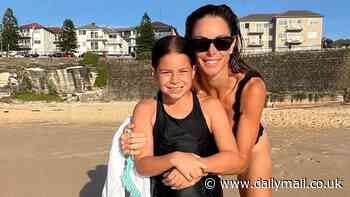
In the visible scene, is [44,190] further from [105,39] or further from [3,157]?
[105,39]

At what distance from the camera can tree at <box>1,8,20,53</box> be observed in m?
62.2

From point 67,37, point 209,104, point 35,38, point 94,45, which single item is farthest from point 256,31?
point 209,104

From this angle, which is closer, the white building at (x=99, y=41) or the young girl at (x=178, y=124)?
the young girl at (x=178, y=124)

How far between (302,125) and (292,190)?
11151 millimetres

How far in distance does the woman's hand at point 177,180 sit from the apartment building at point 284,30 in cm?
6732

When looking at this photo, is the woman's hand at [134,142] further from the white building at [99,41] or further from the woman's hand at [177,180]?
the white building at [99,41]

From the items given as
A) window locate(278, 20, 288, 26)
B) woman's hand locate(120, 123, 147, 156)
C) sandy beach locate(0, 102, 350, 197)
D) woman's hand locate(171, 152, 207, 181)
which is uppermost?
window locate(278, 20, 288, 26)

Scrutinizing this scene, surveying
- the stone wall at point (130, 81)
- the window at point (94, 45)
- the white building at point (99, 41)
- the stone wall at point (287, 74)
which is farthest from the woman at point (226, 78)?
the window at point (94, 45)

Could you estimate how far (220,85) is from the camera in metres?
2.47

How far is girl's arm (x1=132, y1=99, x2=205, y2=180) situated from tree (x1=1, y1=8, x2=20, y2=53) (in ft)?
217

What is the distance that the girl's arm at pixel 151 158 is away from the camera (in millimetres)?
1993

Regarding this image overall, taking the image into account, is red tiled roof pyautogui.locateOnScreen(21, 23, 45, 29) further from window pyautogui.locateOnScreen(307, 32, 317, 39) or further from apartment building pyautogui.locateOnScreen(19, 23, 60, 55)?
window pyautogui.locateOnScreen(307, 32, 317, 39)

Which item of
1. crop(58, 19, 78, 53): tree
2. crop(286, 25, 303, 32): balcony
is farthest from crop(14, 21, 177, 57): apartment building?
crop(286, 25, 303, 32): balcony

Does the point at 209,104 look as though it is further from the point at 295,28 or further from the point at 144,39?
the point at 295,28
